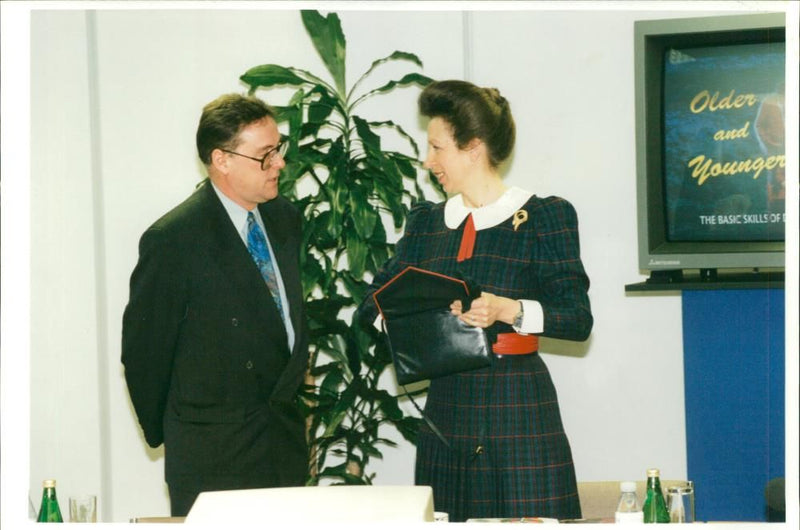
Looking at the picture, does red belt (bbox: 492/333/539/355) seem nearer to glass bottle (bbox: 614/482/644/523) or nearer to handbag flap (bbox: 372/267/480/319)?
handbag flap (bbox: 372/267/480/319)

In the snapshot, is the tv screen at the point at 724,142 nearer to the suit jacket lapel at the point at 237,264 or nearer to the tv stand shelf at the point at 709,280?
the tv stand shelf at the point at 709,280

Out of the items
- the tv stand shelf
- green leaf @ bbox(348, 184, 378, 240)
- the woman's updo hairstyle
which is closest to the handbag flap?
the woman's updo hairstyle

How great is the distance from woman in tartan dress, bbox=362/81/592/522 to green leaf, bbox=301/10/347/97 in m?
0.84

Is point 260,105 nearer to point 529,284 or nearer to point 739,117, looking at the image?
point 529,284

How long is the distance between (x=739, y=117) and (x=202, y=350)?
1.74m

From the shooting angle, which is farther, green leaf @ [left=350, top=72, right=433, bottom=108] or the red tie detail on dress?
green leaf @ [left=350, top=72, right=433, bottom=108]

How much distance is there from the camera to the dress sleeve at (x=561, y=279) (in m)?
2.46

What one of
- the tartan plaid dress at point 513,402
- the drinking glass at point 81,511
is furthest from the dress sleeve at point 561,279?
the drinking glass at point 81,511

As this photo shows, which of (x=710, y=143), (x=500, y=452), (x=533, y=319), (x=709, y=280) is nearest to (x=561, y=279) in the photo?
(x=533, y=319)

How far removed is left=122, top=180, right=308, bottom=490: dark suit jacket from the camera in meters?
2.75

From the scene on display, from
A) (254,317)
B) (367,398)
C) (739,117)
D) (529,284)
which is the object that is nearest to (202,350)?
(254,317)

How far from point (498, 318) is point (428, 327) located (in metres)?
0.19

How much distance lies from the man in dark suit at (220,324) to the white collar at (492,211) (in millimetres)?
604

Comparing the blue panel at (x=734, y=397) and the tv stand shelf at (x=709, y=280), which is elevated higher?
the tv stand shelf at (x=709, y=280)
